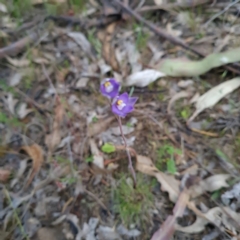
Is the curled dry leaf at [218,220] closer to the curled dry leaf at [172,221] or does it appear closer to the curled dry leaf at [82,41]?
the curled dry leaf at [172,221]

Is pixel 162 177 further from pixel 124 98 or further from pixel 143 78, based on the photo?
Result: pixel 143 78

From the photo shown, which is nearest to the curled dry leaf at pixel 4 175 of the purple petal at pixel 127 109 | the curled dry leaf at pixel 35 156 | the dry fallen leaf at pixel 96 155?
the curled dry leaf at pixel 35 156

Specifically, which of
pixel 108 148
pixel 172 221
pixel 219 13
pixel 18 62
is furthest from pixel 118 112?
pixel 219 13

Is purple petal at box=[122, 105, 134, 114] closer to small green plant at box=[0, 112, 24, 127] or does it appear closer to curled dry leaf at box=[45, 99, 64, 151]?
curled dry leaf at box=[45, 99, 64, 151]

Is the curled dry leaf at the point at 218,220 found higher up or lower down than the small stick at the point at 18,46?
lower down

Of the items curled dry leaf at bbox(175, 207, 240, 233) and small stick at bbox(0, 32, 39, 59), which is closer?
curled dry leaf at bbox(175, 207, 240, 233)

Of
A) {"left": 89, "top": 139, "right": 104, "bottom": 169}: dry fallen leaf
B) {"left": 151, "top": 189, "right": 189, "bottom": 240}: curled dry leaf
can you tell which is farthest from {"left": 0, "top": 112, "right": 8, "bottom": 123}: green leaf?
{"left": 151, "top": 189, "right": 189, "bottom": 240}: curled dry leaf
